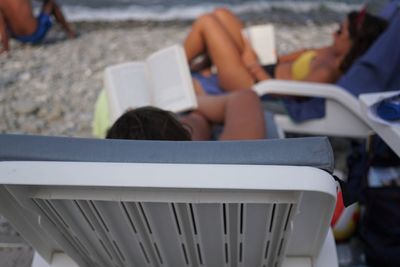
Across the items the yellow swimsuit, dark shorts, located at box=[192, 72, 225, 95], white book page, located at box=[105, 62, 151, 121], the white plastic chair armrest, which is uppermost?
white book page, located at box=[105, 62, 151, 121]

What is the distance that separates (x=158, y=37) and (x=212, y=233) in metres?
2.42

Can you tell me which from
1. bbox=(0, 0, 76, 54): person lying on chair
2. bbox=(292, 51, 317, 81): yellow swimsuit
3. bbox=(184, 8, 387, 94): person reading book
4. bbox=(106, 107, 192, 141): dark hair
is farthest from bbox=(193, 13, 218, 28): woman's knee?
bbox=(106, 107, 192, 141): dark hair

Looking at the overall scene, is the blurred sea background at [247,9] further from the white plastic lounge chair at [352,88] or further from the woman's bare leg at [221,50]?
the white plastic lounge chair at [352,88]

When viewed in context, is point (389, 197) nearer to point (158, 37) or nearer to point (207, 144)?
point (207, 144)

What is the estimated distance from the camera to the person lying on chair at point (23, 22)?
3.62ft

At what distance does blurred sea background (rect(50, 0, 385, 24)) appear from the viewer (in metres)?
2.79

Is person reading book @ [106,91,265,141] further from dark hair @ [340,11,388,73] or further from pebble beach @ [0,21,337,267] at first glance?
dark hair @ [340,11,388,73]

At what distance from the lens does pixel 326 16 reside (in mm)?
3699

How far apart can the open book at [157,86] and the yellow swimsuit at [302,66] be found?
0.72 m

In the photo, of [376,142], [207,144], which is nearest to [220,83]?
[376,142]

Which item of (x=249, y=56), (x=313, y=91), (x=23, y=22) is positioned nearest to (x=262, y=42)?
(x=249, y=56)

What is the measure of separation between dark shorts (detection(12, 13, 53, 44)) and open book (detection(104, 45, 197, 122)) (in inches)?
10.3

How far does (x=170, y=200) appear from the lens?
29.2 inches

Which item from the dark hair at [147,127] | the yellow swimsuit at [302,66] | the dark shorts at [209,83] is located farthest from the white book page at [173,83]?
the yellow swimsuit at [302,66]
